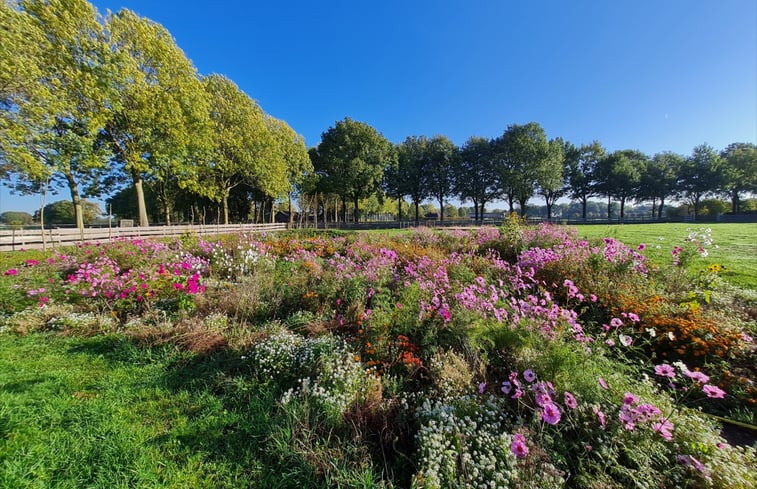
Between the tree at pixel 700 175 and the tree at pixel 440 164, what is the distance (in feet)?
119

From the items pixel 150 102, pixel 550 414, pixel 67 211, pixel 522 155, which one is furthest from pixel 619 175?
pixel 67 211

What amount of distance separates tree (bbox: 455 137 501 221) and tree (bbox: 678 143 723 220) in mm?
30313

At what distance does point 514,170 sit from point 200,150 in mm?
34539

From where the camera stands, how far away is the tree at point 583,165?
4244 cm

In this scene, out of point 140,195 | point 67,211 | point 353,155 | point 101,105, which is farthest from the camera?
Result: point 67,211

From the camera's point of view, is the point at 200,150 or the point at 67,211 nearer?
the point at 200,150

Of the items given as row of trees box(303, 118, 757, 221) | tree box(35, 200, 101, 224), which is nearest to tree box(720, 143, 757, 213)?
row of trees box(303, 118, 757, 221)

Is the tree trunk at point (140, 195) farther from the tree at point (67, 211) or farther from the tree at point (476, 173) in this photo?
the tree at point (67, 211)

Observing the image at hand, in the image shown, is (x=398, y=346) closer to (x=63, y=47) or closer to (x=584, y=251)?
(x=584, y=251)

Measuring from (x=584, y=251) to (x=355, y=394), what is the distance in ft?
18.7

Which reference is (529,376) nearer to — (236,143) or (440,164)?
(236,143)

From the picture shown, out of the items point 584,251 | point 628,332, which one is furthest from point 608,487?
point 584,251

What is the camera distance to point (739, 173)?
38.2m

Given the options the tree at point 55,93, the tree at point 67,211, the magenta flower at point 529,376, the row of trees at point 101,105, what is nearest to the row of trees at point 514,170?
the row of trees at point 101,105
